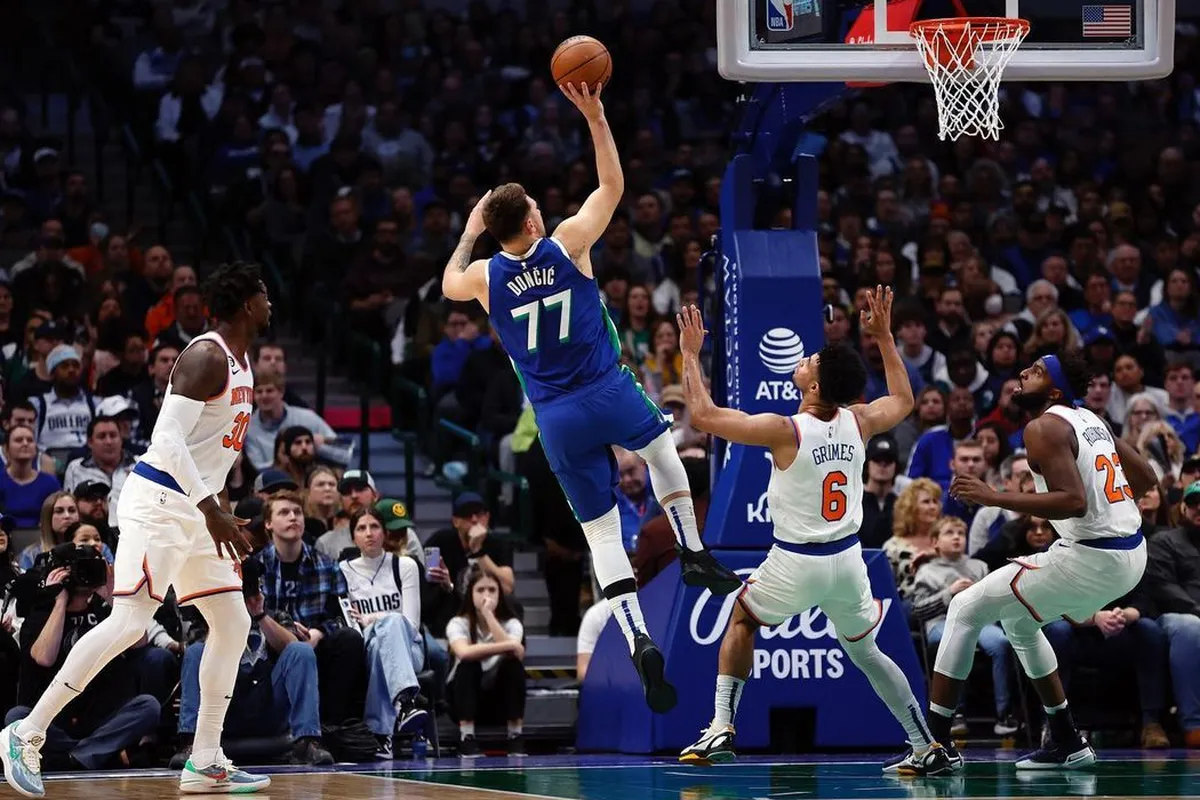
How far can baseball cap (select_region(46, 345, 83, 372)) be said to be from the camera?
15.0 meters

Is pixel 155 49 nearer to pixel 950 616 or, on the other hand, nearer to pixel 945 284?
pixel 945 284

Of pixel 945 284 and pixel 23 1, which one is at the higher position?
pixel 23 1

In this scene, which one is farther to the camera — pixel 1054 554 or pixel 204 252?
pixel 204 252

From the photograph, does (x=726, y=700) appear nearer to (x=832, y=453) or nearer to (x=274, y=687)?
(x=832, y=453)

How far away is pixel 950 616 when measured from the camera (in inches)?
417

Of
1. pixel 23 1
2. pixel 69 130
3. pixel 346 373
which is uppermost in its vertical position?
pixel 23 1

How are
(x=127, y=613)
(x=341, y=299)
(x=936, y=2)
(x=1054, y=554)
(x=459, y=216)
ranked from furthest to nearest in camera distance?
(x=459, y=216)
(x=341, y=299)
(x=936, y=2)
(x=1054, y=554)
(x=127, y=613)

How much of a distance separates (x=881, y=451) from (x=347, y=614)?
427 centimetres

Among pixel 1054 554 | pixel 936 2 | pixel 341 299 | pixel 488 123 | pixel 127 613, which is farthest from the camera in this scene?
pixel 488 123

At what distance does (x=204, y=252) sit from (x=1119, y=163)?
10211 mm

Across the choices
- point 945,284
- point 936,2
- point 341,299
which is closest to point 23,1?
point 341,299

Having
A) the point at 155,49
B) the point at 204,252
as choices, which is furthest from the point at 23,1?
the point at 204,252

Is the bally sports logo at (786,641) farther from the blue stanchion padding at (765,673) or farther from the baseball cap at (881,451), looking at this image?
the baseball cap at (881,451)

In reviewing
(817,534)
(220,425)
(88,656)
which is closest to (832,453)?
(817,534)
